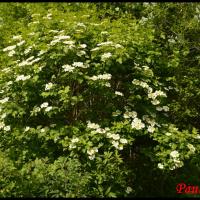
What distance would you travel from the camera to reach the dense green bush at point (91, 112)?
4480 mm

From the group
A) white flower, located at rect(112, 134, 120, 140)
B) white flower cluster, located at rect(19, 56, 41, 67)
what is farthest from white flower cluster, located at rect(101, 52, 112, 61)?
white flower, located at rect(112, 134, 120, 140)

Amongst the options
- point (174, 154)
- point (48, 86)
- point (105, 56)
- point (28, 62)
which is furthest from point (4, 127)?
point (174, 154)

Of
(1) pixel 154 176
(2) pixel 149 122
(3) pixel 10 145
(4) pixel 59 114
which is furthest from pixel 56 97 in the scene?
(1) pixel 154 176

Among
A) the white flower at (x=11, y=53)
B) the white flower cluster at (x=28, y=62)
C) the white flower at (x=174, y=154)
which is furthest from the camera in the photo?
the white flower at (x=11, y=53)

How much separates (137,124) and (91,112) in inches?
23.1

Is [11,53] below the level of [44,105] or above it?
above

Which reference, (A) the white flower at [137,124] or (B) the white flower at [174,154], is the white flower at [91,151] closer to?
(A) the white flower at [137,124]

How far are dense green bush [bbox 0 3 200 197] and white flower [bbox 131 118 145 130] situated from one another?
10 mm

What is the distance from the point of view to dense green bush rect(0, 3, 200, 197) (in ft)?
14.7

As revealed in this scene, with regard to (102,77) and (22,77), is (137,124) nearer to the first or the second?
(102,77)

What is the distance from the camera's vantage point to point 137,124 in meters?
4.88

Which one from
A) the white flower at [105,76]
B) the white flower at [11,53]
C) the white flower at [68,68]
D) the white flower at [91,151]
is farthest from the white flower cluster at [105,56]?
the white flower at [11,53]

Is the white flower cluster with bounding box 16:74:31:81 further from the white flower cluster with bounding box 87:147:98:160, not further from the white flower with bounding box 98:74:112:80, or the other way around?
the white flower cluster with bounding box 87:147:98:160

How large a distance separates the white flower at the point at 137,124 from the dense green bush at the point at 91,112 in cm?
1
